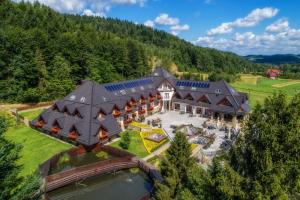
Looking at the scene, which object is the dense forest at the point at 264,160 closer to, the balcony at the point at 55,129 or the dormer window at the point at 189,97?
the balcony at the point at 55,129

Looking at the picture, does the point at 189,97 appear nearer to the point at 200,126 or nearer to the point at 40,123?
the point at 200,126

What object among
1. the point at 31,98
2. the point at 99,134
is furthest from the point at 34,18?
the point at 99,134

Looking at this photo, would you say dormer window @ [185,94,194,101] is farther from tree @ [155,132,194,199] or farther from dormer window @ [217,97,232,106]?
tree @ [155,132,194,199]

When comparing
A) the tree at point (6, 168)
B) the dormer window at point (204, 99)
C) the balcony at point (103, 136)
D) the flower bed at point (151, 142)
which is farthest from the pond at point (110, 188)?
the dormer window at point (204, 99)

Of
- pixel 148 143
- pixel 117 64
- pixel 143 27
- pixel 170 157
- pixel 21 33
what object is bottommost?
pixel 148 143

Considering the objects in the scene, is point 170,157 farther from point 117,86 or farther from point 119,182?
point 117,86

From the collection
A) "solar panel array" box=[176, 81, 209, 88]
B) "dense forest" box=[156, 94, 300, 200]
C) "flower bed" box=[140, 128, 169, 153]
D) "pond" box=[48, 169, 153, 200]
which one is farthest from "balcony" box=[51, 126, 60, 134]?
"solar panel array" box=[176, 81, 209, 88]

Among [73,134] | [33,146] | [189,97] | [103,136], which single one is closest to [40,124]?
[33,146]
